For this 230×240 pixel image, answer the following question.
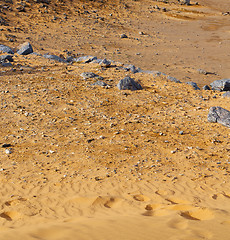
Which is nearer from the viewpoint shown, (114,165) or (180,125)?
(114,165)

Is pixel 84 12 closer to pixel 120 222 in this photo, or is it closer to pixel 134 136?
pixel 134 136

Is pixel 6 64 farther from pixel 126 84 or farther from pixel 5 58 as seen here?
pixel 126 84

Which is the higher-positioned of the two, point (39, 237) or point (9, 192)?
point (39, 237)

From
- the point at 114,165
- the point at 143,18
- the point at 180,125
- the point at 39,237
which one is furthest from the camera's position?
the point at 143,18

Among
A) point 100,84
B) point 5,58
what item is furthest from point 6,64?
point 100,84

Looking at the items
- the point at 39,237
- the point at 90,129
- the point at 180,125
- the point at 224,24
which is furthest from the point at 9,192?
the point at 224,24

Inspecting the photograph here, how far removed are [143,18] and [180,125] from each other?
19.9 meters

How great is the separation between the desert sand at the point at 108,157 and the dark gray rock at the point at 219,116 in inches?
6.1

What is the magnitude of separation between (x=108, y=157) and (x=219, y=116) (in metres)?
3.47

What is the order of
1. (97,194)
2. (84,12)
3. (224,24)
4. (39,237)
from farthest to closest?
(224,24) < (84,12) < (97,194) < (39,237)

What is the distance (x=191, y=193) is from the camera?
543cm

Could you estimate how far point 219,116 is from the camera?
27.3ft

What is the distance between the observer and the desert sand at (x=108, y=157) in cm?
415

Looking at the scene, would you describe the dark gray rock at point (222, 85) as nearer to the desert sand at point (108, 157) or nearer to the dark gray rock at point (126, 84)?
the desert sand at point (108, 157)
